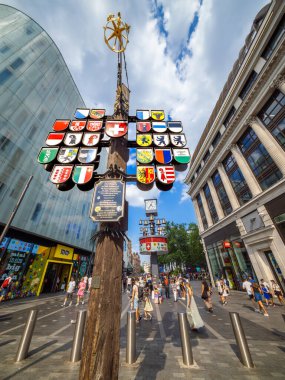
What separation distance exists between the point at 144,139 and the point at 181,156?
1165mm

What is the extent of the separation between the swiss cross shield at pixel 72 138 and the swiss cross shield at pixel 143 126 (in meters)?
1.75

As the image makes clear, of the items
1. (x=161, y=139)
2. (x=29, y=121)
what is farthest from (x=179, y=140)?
(x=29, y=121)

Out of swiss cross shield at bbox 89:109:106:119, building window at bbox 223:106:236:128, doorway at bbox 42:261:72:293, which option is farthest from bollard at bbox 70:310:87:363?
building window at bbox 223:106:236:128

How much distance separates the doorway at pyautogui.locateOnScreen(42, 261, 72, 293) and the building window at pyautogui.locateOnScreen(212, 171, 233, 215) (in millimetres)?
22596

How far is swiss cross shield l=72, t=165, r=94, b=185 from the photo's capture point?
12.8ft

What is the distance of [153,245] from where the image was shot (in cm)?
3206

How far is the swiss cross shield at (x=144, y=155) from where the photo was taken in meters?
4.24

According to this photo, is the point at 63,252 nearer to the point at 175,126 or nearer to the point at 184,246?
the point at 175,126

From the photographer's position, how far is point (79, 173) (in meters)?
4.01

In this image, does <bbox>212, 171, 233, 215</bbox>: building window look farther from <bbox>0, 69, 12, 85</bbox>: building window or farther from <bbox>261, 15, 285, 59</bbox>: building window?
<bbox>0, 69, 12, 85</bbox>: building window

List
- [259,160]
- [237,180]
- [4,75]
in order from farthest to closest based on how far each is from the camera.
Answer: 1. [237,180]
2. [259,160]
3. [4,75]

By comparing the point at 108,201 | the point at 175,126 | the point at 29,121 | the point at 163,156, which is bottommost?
the point at 108,201

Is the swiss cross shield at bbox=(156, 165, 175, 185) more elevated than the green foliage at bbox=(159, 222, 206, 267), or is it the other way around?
the green foliage at bbox=(159, 222, 206, 267)

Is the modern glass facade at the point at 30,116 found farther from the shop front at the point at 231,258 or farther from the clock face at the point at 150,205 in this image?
the shop front at the point at 231,258
